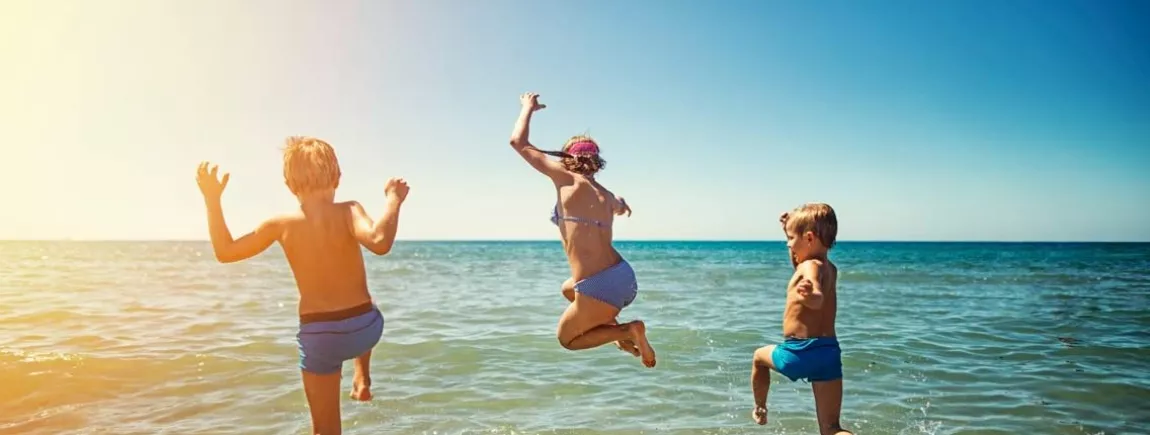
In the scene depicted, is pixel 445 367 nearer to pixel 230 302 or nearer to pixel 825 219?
pixel 825 219

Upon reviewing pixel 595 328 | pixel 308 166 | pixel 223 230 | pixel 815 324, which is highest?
pixel 308 166

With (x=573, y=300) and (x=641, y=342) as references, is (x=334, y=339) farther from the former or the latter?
(x=641, y=342)

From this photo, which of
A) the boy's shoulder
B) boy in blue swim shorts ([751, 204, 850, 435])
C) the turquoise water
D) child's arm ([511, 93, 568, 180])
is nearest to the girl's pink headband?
child's arm ([511, 93, 568, 180])

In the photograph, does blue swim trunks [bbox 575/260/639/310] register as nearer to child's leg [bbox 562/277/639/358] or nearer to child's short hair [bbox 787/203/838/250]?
child's leg [bbox 562/277/639/358]

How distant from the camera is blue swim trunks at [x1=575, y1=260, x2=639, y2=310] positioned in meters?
4.73

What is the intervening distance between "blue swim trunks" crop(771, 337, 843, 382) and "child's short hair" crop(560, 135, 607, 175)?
1714 millimetres

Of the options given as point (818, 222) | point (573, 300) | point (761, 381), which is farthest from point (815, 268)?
point (573, 300)

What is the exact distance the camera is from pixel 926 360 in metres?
10.2

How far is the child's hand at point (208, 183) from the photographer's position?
3.74 m

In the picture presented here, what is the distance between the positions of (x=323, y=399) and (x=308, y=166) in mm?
1240

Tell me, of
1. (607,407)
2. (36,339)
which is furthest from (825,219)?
(36,339)

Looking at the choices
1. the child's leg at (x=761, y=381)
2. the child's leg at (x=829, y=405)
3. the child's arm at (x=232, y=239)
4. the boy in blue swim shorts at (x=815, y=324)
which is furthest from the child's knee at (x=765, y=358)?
the child's arm at (x=232, y=239)

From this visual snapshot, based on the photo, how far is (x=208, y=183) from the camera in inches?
148

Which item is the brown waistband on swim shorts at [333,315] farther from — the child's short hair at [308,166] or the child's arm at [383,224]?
the child's short hair at [308,166]
